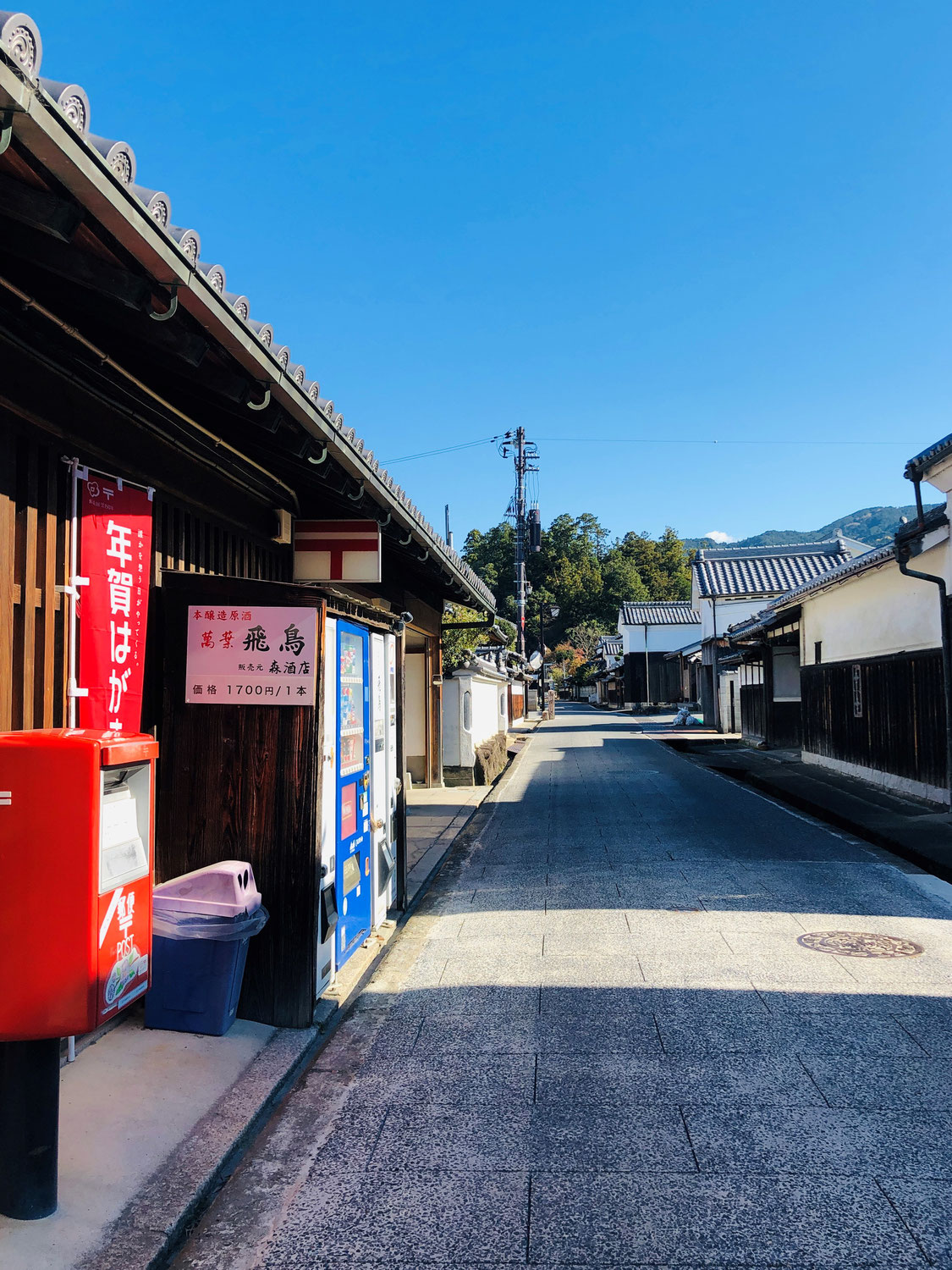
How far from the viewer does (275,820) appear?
5.03 meters

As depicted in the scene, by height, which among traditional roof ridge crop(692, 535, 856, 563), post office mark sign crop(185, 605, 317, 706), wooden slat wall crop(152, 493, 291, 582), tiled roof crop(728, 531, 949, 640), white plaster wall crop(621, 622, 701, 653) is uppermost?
traditional roof ridge crop(692, 535, 856, 563)

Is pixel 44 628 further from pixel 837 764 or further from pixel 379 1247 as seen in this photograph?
pixel 837 764

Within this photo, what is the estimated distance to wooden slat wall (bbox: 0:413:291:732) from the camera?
405 centimetres

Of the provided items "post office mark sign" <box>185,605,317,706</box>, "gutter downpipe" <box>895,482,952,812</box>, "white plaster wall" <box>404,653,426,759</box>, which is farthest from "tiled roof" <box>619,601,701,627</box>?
"post office mark sign" <box>185,605,317,706</box>

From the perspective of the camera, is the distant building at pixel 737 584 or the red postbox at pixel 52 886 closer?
the red postbox at pixel 52 886

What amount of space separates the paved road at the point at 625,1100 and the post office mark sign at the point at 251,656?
2.01m

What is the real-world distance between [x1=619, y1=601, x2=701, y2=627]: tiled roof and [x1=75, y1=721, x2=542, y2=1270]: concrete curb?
59.2 meters

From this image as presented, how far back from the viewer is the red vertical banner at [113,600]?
462 centimetres

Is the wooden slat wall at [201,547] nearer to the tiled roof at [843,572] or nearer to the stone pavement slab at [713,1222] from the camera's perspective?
the stone pavement slab at [713,1222]

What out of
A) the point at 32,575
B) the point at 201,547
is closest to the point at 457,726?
the point at 201,547

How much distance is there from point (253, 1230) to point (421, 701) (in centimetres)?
1359

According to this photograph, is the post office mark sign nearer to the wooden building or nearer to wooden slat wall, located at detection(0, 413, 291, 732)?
the wooden building

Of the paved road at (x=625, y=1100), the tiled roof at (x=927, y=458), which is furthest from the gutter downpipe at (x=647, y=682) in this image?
the paved road at (x=625, y=1100)

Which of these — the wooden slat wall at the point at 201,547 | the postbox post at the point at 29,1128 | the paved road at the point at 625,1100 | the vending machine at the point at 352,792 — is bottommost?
the paved road at the point at 625,1100
